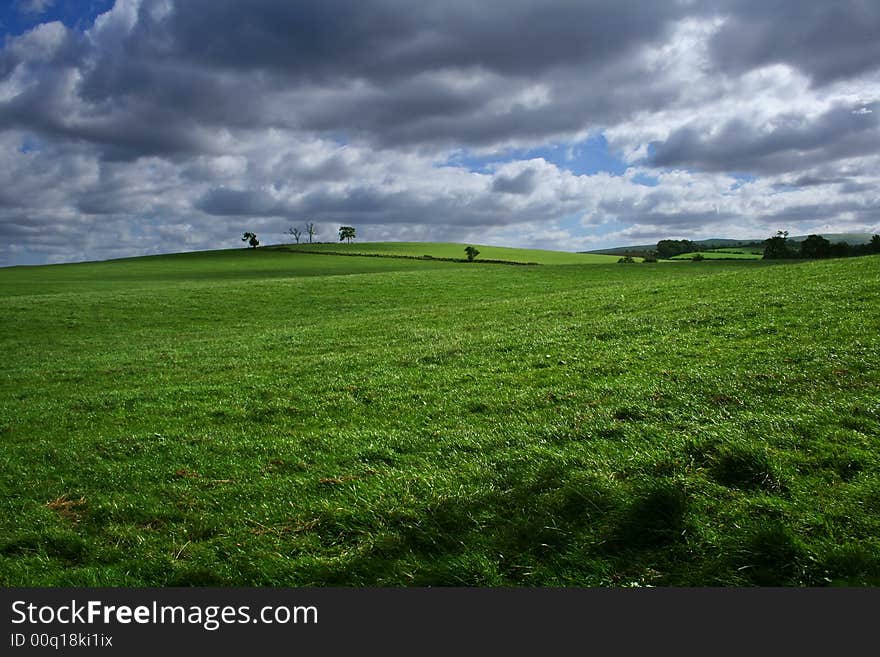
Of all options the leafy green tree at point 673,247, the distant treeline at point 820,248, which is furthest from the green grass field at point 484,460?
the leafy green tree at point 673,247

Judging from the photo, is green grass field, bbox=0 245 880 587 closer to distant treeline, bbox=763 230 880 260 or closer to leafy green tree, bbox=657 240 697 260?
distant treeline, bbox=763 230 880 260

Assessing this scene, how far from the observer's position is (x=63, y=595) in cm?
586

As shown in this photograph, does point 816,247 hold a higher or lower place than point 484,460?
higher

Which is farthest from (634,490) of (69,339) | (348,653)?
(69,339)

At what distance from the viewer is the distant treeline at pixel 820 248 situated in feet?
301

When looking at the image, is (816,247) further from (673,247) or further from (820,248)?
(673,247)

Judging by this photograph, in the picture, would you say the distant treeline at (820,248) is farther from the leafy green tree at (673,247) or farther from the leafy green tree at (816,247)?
the leafy green tree at (673,247)

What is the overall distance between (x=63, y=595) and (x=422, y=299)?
39.0 metres

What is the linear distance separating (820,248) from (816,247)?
0.74m

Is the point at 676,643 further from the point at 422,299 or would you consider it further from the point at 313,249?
the point at 313,249

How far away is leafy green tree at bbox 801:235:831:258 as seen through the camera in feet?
315

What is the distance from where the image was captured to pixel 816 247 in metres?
97.8

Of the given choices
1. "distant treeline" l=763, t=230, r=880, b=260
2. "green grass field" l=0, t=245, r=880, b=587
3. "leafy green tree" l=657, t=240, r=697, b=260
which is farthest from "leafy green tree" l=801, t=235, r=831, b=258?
"green grass field" l=0, t=245, r=880, b=587

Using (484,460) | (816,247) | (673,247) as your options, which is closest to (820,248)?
(816,247)
